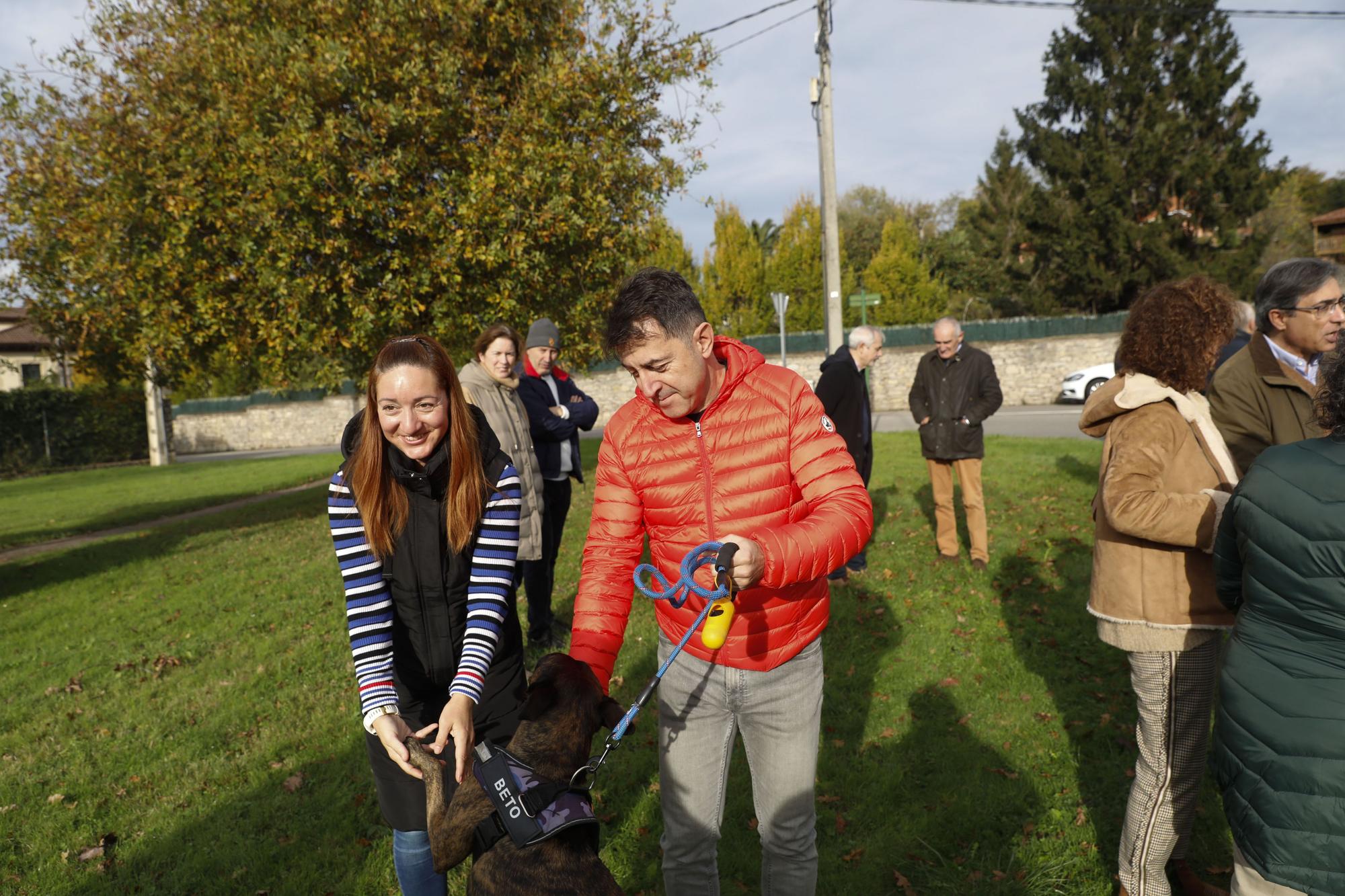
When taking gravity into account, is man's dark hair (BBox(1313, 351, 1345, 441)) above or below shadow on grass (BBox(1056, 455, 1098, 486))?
above

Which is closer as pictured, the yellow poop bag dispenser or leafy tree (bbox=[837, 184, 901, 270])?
the yellow poop bag dispenser

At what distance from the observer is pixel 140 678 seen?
6039mm

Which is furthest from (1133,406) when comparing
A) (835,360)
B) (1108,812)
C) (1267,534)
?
(835,360)

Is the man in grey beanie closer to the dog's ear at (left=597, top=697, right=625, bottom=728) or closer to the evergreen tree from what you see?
the dog's ear at (left=597, top=697, right=625, bottom=728)

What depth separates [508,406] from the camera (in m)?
5.25

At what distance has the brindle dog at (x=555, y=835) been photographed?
1.83m

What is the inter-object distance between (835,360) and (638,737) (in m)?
3.66

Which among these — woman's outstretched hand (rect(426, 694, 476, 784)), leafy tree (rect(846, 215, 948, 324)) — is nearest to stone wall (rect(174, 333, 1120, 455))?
leafy tree (rect(846, 215, 948, 324))

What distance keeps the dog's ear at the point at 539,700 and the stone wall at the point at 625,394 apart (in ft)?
65.7

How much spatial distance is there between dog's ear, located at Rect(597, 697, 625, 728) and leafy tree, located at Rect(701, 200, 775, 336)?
3574 centimetres

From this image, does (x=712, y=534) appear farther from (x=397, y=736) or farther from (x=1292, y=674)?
(x=1292, y=674)

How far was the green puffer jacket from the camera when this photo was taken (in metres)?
1.85

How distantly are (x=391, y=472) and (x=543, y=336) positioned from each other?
385cm

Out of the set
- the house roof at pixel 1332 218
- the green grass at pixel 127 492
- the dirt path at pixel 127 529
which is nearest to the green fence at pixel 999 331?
the green grass at pixel 127 492
